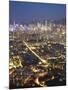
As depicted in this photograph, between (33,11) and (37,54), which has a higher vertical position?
(33,11)

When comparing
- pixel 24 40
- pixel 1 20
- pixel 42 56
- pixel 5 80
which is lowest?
pixel 5 80

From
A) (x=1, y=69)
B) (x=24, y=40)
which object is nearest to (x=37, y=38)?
(x=24, y=40)

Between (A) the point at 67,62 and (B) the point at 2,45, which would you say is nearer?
(B) the point at 2,45

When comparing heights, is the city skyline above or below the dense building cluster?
above

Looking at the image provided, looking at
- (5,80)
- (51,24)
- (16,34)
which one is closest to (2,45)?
(16,34)

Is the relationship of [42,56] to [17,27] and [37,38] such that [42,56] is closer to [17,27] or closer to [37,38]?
[37,38]

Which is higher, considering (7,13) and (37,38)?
(7,13)

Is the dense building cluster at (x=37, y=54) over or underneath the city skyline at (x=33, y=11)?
underneath
